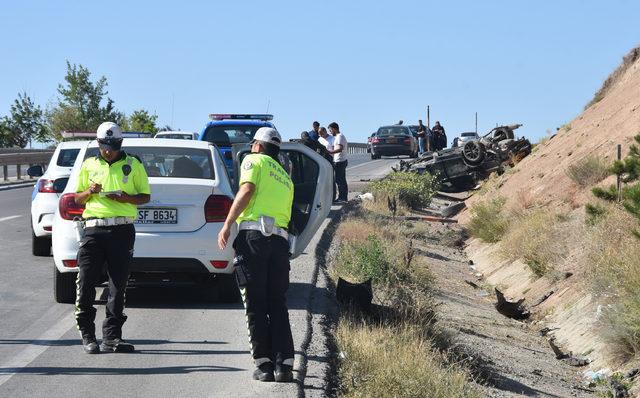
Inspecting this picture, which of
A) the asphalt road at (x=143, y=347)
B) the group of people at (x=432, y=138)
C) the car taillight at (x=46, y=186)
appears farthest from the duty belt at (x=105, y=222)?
the group of people at (x=432, y=138)

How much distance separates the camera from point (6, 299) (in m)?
12.2

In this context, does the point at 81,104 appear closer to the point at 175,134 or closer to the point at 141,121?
the point at 141,121

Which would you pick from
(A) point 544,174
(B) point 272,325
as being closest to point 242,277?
(B) point 272,325

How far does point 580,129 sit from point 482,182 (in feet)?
11.6

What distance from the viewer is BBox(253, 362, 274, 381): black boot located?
812 centimetres

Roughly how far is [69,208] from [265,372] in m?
3.69

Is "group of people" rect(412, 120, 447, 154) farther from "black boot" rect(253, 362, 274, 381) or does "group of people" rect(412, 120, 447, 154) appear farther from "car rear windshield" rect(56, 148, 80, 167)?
"black boot" rect(253, 362, 274, 381)

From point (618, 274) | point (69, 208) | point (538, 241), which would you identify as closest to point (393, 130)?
point (538, 241)

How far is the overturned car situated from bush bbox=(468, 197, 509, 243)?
7.90 metres

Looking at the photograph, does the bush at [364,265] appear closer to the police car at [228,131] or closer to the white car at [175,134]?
the police car at [228,131]

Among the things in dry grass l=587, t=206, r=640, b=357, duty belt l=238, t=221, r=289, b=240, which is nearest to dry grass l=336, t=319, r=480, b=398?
duty belt l=238, t=221, r=289, b=240

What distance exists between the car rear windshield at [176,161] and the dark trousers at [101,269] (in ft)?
7.88

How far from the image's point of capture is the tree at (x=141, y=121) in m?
66.5

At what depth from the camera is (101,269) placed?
9.32 metres
